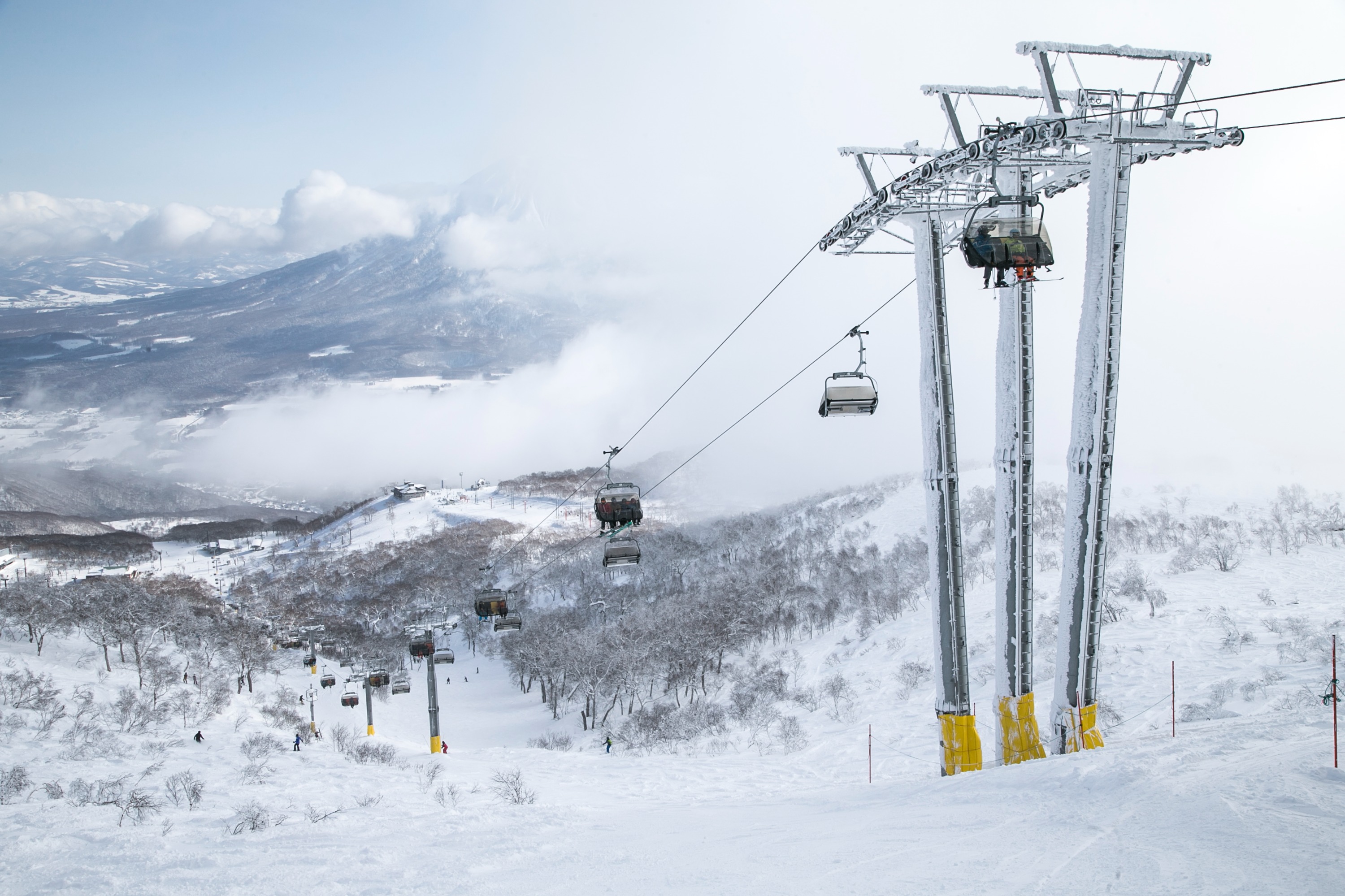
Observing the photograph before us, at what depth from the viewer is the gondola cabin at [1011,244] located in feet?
29.1

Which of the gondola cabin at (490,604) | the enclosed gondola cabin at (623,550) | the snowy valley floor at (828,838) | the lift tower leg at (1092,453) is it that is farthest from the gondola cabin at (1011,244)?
the gondola cabin at (490,604)

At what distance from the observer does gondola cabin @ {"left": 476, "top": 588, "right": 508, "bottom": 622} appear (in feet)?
84.6

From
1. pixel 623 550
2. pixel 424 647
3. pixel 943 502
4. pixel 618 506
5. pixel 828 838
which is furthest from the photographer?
pixel 424 647

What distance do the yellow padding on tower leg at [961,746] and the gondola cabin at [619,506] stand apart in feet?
24.0

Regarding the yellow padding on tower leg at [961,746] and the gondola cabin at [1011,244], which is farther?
the yellow padding on tower leg at [961,746]

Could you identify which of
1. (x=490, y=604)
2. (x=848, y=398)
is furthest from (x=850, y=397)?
(x=490, y=604)

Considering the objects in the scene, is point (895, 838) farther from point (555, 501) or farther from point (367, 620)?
point (555, 501)

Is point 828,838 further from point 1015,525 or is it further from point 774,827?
point 1015,525

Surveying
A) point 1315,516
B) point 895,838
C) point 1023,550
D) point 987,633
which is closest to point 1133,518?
point 1315,516

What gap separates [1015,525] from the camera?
11391 mm

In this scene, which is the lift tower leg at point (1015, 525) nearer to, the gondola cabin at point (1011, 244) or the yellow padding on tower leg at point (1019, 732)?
the yellow padding on tower leg at point (1019, 732)

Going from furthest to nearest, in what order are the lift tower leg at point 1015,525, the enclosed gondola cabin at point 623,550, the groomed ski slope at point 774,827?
the enclosed gondola cabin at point 623,550 → the lift tower leg at point 1015,525 → the groomed ski slope at point 774,827

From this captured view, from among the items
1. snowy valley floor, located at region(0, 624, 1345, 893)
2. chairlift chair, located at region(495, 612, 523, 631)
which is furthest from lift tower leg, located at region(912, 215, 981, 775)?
chairlift chair, located at region(495, 612, 523, 631)

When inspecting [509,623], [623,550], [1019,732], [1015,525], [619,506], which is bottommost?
[509,623]
